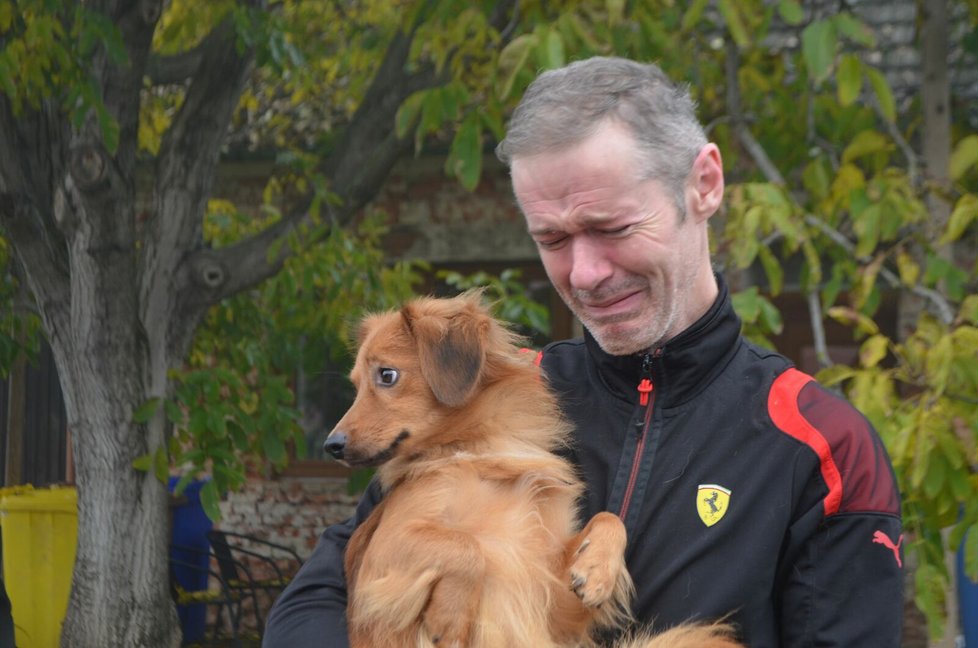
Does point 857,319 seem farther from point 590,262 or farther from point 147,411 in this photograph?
point 147,411

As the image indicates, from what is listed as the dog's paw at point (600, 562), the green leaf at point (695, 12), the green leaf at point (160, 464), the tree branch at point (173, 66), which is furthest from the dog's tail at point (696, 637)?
the tree branch at point (173, 66)

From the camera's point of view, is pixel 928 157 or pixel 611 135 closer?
pixel 611 135

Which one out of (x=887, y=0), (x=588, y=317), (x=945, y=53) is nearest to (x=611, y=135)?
(x=588, y=317)

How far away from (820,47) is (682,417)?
2952mm

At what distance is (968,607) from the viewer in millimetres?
7910

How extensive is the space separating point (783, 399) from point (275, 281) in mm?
5956

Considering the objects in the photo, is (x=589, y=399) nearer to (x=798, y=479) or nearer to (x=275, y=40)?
(x=798, y=479)

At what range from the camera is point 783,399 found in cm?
233

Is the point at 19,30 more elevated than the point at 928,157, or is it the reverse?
the point at 19,30

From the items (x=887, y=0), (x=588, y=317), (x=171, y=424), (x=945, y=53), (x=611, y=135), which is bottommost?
(x=171, y=424)

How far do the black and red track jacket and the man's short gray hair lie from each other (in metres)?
0.36

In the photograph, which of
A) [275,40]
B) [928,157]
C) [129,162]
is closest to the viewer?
[928,157]

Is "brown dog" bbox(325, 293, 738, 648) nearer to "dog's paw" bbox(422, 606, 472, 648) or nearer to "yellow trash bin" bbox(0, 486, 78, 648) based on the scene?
"dog's paw" bbox(422, 606, 472, 648)

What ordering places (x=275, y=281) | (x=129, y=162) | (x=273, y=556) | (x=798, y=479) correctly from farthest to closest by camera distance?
(x=273, y=556), (x=275, y=281), (x=129, y=162), (x=798, y=479)
